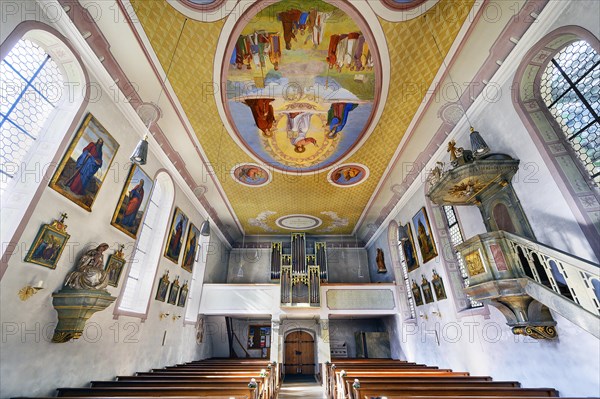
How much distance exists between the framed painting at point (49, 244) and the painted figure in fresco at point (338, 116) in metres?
6.00

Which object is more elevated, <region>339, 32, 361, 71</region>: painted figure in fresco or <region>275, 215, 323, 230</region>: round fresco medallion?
<region>275, 215, 323, 230</region>: round fresco medallion

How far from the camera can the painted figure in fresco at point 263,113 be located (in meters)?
6.57

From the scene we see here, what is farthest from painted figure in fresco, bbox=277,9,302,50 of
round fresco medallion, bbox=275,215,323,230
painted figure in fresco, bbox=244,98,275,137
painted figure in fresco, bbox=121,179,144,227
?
round fresco medallion, bbox=275,215,323,230

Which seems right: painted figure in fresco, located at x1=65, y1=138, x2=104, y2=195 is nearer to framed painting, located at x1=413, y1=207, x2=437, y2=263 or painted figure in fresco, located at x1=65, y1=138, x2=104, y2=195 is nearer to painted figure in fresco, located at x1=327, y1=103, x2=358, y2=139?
painted figure in fresco, located at x1=327, y1=103, x2=358, y2=139

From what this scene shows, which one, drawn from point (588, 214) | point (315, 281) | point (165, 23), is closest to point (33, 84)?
point (165, 23)

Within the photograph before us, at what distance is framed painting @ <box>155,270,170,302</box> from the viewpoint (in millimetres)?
7820

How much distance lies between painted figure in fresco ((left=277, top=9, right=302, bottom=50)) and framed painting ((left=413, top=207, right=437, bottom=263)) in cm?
619

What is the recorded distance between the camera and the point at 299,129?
24.8ft

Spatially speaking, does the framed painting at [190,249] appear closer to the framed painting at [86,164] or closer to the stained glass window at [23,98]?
the framed painting at [86,164]

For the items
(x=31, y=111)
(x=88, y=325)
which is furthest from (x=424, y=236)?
(x=31, y=111)

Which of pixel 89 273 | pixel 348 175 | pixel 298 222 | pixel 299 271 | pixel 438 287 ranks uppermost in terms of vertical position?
pixel 298 222

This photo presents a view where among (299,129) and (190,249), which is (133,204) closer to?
(190,249)

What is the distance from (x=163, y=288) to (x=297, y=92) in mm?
6900

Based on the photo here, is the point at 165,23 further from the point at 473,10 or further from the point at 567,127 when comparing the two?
the point at 567,127
